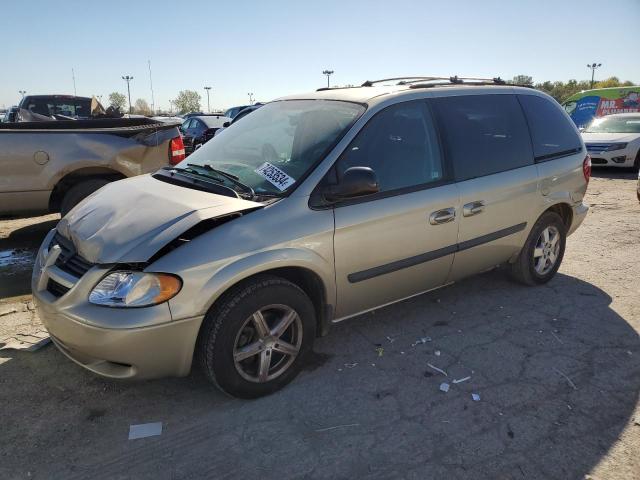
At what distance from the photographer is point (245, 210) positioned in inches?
108

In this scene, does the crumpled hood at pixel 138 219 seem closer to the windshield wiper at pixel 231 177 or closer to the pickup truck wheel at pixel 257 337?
the windshield wiper at pixel 231 177

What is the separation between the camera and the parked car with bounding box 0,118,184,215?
5.13 m

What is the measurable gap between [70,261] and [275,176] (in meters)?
1.30

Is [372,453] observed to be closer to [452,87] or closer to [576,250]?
[452,87]

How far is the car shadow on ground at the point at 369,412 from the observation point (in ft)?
7.84

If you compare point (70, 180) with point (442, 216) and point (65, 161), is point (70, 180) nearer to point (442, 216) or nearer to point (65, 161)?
point (65, 161)

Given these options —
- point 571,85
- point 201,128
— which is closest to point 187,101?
point 571,85

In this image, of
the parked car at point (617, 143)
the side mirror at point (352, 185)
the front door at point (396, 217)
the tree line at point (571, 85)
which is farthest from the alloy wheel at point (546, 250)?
the tree line at point (571, 85)

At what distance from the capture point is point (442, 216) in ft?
Result: 11.3

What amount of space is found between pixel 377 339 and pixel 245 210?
1516 millimetres

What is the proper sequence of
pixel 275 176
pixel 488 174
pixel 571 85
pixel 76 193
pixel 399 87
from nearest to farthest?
pixel 275 176, pixel 399 87, pixel 488 174, pixel 76 193, pixel 571 85

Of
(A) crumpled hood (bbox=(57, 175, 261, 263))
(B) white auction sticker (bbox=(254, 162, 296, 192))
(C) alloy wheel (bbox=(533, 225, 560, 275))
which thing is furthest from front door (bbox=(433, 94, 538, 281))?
(A) crumpled hood (bbox=(57, 175, 261, 263))

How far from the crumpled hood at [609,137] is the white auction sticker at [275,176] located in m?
11.4

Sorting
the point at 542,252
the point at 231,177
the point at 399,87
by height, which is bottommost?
the point at 542,252
